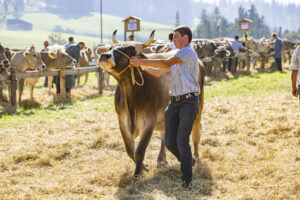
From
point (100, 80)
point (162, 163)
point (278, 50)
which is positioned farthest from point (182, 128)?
point (278, 50)

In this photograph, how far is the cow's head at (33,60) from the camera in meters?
12.1

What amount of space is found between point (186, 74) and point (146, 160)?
2065mm

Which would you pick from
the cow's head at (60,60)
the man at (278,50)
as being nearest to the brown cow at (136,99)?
the cow's head at (60,60)

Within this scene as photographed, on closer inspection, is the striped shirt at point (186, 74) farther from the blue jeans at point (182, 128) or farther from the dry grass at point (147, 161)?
the dry grass at point (147, 161)

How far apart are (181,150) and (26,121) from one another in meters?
5.76

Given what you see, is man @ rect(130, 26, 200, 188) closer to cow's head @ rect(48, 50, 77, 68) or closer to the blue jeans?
the blue jeans

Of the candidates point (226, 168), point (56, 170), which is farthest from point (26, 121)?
point (226, 168)

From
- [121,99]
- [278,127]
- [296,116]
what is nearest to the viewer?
[121,99]

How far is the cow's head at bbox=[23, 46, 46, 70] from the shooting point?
39.8 ft

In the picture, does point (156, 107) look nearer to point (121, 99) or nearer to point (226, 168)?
point (121, 99)

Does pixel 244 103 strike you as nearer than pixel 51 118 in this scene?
No

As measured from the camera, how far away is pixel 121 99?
5527 mm

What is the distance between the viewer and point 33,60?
12195 mm

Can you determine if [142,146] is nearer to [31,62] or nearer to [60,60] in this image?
[31,62]
